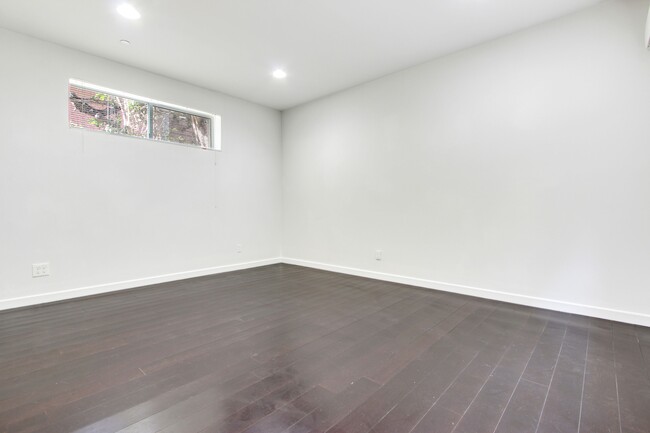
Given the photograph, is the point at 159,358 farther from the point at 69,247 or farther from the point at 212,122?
the point at 212,122

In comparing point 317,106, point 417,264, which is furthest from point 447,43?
point 417,264

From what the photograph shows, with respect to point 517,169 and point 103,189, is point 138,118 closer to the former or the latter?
point 103,189

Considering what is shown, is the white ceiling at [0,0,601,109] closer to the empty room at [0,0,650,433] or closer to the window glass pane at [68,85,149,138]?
the empty room at [0,0,650,433]

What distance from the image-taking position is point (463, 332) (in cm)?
239

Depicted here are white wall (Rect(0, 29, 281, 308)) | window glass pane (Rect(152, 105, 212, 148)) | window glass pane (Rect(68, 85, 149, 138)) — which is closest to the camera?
white wall (Rect(0, 29, 281, 308))

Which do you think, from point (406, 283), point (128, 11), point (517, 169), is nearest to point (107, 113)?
point (128, 11)

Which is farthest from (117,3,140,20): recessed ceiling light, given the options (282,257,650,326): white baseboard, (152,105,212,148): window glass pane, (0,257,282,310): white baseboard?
(282,257,650,326): white baseboard

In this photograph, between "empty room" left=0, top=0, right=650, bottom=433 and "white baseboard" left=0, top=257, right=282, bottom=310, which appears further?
"white baseboard" left=0, top=257, right=282, bottom=310

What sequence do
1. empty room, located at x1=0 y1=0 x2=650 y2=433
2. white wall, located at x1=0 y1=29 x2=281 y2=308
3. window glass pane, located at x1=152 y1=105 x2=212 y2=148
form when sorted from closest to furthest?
empty room, located at x1=0 y1=0 x2=650 y2=433, white wall, located at x1=0 y1=29 x2=281 y2=308, window glass pane, located at x1=152 y1=105 x2=212 y2=148

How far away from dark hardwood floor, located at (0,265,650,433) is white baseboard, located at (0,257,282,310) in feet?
0.56

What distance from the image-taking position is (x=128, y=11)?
103 inches

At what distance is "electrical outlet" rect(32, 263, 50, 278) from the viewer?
305 cm

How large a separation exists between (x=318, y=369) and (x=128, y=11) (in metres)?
3.23

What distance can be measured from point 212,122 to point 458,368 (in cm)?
434
